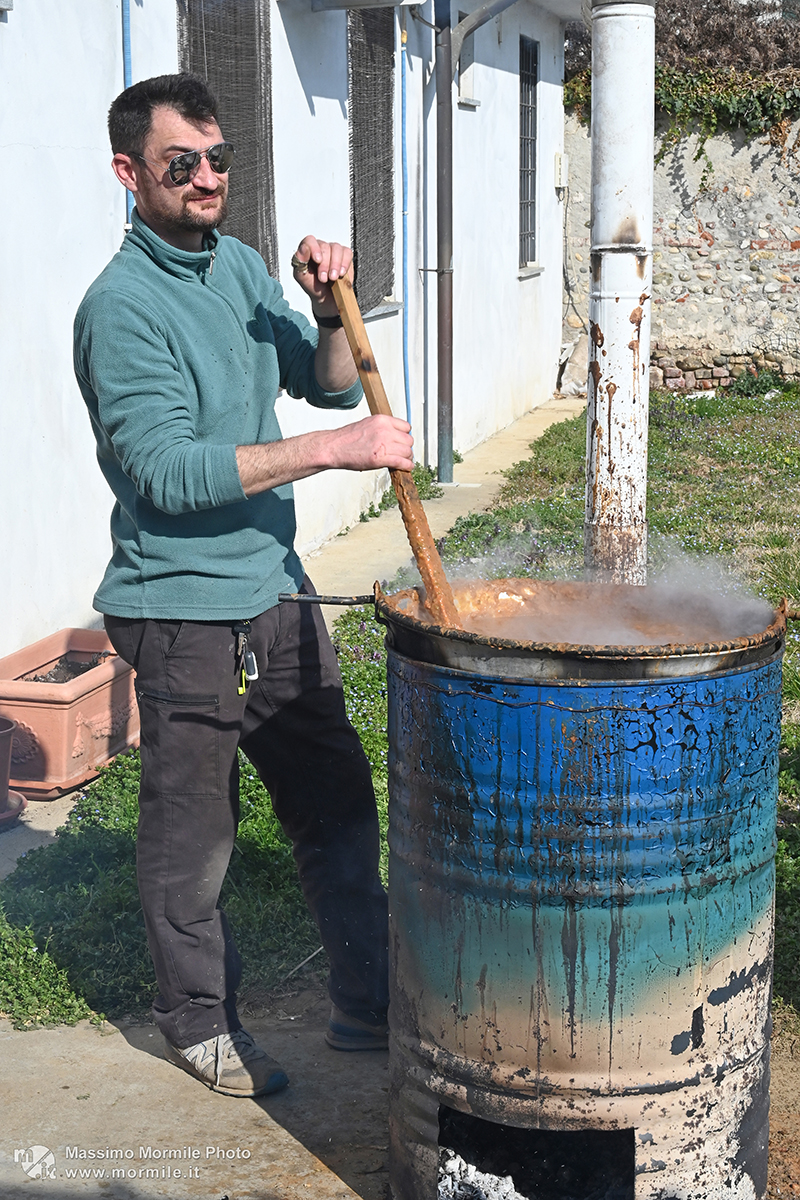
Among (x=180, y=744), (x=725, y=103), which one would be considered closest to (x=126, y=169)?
(x=180, y=744)

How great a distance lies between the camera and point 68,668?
16.1 ft

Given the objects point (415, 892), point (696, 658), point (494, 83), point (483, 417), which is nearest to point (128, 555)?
point (415, 892)

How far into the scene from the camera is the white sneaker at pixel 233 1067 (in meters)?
2.94

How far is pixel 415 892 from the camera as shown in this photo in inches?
91.4

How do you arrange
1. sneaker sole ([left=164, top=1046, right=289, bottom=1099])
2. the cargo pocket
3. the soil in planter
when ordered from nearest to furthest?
1. the cargo pocket
2. sneaker sole ([left=164, top=1046, right=289, bottom=1099])
3. the soil in planter

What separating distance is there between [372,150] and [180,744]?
21.2 feet

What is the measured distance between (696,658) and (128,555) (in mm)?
1270

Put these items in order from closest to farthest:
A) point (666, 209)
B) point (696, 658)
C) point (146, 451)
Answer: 1. point (696, 658)
2. point (146, 451)
3. point (666, 209)

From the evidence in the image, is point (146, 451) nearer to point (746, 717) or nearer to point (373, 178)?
point (746, 717)

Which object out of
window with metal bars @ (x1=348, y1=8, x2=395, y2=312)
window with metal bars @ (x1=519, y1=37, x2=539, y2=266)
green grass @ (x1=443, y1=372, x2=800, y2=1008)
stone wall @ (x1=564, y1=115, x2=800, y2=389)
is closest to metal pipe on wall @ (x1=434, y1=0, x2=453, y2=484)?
green grass @ (x1=443, y1=372, x2=800, y2=1008)

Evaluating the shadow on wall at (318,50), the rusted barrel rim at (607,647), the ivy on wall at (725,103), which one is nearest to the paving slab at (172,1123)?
the rusted barrel rim at (607,647)

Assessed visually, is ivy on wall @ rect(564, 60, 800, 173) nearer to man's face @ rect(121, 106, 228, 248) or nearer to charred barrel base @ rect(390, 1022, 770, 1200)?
man's face @ rect(121, 106, 228, 248)

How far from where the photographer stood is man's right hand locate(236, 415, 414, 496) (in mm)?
2422

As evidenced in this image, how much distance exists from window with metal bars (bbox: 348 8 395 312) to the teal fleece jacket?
5082mm
